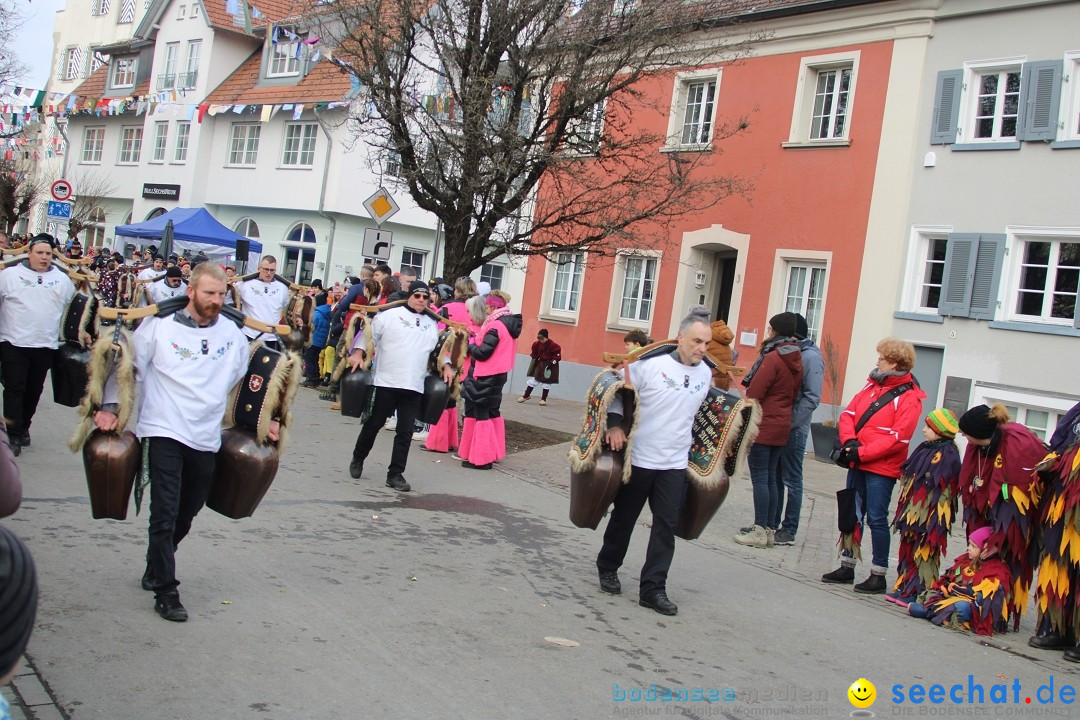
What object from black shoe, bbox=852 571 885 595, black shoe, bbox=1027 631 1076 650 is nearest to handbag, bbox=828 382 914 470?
black shoe, bbox=852 571 885 595

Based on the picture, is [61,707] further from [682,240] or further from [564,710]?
[682,240]

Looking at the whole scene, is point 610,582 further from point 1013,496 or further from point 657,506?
point 1013,496

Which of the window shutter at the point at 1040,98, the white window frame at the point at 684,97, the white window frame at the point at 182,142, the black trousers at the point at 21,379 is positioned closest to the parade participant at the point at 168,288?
the black trousers at the point at 21,379

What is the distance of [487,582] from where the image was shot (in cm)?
706

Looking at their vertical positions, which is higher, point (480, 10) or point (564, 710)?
point (480, 10)

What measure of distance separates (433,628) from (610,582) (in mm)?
1693

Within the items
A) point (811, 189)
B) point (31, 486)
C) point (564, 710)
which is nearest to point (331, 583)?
point (564, 710)

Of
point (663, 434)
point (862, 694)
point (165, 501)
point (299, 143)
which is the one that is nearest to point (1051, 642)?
point (862, 694)

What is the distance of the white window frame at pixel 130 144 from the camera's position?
143 feet

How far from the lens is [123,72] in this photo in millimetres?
45719

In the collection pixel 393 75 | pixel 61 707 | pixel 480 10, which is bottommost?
pixel 61 707

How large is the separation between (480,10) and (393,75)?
54.5 inches

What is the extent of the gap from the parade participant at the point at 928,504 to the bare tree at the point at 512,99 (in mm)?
6917

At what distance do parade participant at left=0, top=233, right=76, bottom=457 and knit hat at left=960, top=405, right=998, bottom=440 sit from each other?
287 inches
